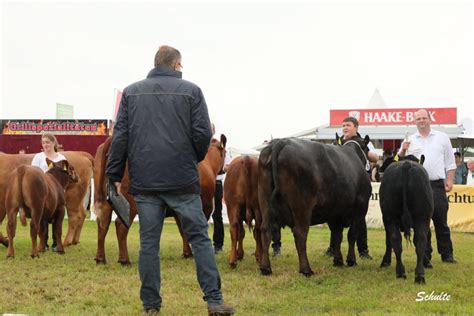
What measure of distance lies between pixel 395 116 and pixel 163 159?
2838 centimetres

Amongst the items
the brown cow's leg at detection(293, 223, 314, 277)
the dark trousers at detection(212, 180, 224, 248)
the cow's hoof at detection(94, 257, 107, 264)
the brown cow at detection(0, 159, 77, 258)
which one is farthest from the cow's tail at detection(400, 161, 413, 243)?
the brown cow at detection(0, 159, 77, 258)

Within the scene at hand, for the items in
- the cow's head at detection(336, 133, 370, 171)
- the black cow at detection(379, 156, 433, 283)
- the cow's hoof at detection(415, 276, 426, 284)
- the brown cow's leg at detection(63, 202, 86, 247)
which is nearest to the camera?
the cow's hoof at detection(415, 276, 426, 284)

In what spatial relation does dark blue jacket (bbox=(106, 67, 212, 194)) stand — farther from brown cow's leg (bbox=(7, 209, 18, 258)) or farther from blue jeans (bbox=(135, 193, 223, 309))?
brown cow's leg (bbox=(7, 209, 18, 258))

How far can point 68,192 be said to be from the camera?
1109 cm

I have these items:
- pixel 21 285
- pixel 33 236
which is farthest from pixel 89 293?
pixel 33 236

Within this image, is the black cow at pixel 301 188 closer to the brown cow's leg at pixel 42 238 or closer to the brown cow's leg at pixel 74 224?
the brown cow's leg at pixel 42 238

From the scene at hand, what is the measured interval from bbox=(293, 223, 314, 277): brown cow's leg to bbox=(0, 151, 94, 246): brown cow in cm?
508

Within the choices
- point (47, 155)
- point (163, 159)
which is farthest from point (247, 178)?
point (47, 155)

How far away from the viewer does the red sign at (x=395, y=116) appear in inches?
1220

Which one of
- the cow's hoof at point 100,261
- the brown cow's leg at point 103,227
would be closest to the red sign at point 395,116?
the brown cow's leg at point 103,227

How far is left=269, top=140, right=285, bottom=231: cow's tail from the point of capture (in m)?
7.04

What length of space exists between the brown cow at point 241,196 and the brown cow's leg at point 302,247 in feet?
3.04

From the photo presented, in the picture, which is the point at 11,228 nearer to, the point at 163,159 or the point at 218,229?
the point at 218,229

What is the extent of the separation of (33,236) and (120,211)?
3.86 meters
